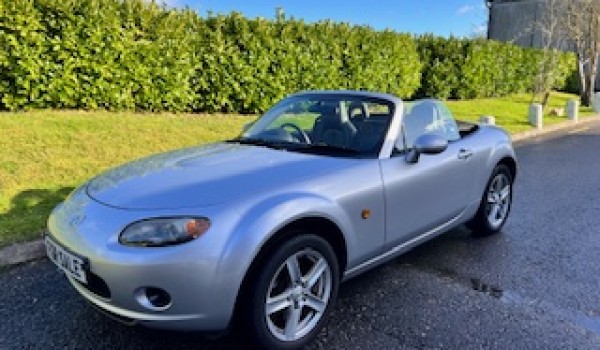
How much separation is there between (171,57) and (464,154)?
19.6ft

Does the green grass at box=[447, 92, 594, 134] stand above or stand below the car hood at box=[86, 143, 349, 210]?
below

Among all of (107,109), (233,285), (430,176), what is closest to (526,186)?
(430,176)

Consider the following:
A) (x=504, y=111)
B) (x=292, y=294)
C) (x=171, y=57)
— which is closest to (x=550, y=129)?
(x=504, y=111)

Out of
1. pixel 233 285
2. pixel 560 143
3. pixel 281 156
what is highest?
pixel 281 156

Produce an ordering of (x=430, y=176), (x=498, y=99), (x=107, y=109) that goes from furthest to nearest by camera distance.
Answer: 1. (x=498, y=99)
2. (x=107, y=109)
3. (x=430, y=176)

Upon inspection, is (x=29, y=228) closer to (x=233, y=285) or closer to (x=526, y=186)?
(x=233, y=285)

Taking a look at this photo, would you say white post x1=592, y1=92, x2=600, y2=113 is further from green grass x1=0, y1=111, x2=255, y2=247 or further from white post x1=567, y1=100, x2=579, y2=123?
green grass x1=0, y1=111, x2=255, y2=247

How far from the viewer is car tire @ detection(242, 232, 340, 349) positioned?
243 centimetres

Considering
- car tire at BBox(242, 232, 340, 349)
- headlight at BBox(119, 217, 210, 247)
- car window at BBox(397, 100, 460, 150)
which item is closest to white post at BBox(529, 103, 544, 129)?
car window at BBox(397, 100, 460, 150)

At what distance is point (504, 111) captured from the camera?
15.2 meters

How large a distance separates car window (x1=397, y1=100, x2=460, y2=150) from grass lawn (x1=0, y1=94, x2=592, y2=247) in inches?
121

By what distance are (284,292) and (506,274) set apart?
6.58 feet

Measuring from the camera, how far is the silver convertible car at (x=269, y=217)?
7.48ft

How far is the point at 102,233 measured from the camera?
2.37 metres
